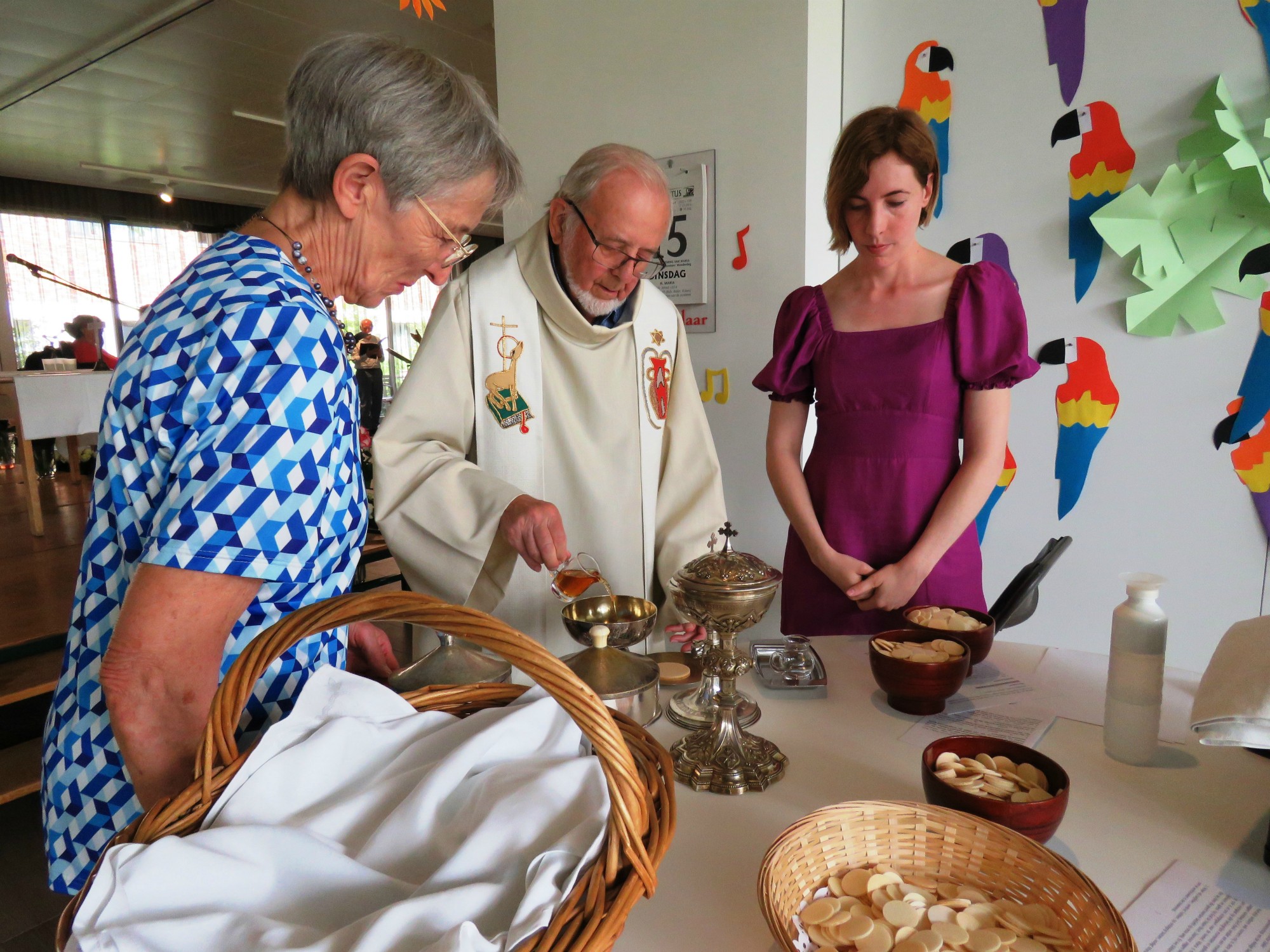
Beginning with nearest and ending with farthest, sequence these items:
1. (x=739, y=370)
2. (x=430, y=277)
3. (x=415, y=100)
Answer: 1. (x=415, y=100)
2. (x=430, y=277)
3. (x=739, y=370)

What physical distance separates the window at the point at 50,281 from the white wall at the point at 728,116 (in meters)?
9.95

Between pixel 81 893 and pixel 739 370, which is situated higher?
pixel 739 370

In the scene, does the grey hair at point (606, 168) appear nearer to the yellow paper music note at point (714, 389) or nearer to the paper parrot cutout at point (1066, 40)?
the yellow paper music note at point (714, 389)

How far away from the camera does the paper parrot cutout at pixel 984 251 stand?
7.96 feet

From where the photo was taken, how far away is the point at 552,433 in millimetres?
2018

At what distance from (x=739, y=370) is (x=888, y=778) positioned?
1.95 metres

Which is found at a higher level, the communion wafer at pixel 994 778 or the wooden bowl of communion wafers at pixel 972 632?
the wooden bowl of communion wafers at pixel 972 632

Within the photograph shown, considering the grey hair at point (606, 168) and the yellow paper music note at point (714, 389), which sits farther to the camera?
the yellow paper music note at point (714, 389)

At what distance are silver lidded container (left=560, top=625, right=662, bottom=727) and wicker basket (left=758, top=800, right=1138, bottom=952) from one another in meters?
0.35

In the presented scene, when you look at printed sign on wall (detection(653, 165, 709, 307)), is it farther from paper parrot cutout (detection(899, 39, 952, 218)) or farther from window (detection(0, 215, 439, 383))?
window (detection(0, 215, 439, 383))

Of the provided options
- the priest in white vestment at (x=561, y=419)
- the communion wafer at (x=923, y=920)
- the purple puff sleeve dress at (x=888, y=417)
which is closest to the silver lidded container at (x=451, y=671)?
the priest in white vestment at (x=561, y=419)

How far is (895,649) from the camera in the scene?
1.14 meters

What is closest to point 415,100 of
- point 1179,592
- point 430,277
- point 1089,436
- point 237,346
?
point 430,277

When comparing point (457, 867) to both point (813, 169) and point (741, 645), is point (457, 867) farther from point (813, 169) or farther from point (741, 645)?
point (813, 169)
